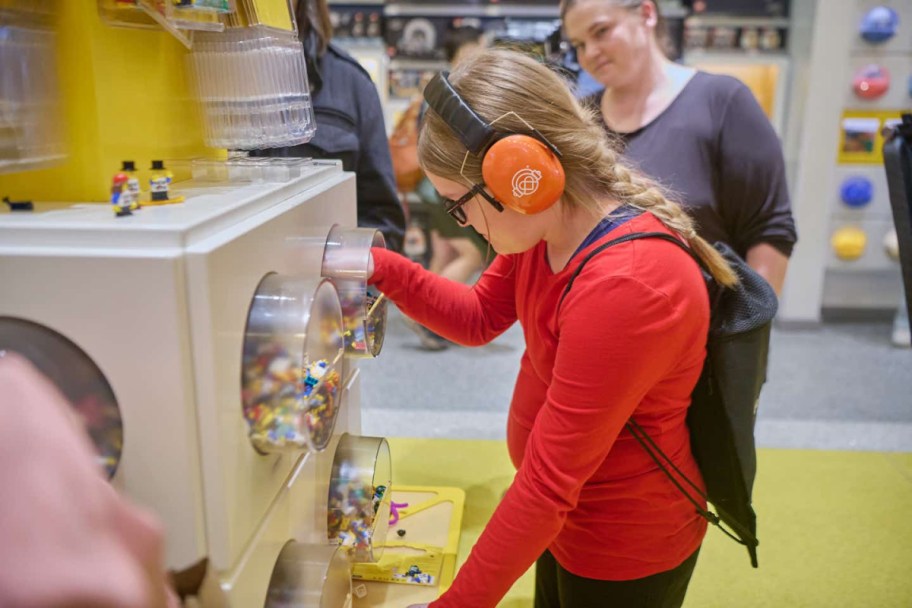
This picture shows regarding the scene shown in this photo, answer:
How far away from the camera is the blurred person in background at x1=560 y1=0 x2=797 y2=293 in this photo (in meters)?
1.76

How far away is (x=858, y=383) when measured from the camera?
3.54 metres

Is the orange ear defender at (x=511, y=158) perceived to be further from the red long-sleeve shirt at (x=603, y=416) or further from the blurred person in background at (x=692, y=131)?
the blurred person in background at (x=692, y=131)

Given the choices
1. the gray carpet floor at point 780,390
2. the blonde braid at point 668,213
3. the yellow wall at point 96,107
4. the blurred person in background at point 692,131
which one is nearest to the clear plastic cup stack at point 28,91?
the yellow wall at point 96,107

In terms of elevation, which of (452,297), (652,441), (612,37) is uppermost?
(612,37)

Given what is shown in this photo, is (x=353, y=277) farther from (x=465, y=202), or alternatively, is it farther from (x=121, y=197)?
(x=121, y=197)

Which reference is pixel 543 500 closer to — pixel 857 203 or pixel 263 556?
pixel 263 556

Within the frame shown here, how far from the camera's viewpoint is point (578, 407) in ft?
3.10

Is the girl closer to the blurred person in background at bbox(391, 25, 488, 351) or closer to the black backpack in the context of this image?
the black backpack

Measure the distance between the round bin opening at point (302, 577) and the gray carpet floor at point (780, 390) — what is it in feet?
4.93

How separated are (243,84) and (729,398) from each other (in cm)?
85

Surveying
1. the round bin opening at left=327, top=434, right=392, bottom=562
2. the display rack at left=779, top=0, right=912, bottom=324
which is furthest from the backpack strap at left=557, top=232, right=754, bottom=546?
the display rack at left=779, top=0, right=912, bottom=324

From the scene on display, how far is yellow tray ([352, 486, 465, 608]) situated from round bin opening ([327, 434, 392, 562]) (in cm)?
13

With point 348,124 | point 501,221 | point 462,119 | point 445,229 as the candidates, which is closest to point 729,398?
point 501,221

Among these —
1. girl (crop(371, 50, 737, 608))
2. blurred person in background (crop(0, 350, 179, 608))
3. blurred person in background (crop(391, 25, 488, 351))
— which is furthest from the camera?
blurred person in background (crop(391, 25, 488, 351))
